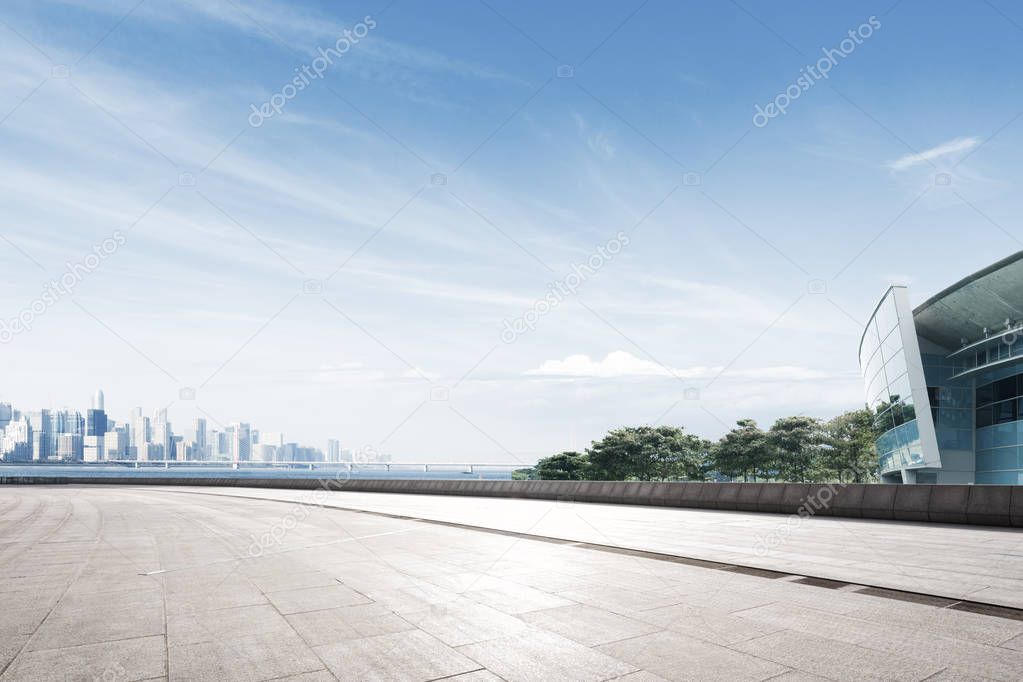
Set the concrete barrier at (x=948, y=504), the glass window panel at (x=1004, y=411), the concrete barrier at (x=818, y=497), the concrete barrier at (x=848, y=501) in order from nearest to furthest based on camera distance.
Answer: the concrete barrier at (x=818, y=497), the concrete barrier at (x=948, y=504), the concrete barrier at (x=848, y=501), the glass window panel at (x=1004, y=411)

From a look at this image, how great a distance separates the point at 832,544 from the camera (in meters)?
13.2

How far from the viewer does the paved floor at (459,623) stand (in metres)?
5.48

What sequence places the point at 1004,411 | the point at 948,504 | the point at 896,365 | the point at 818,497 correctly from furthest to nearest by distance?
the point at 896,365
the point at 1004,411
the point at 818,497
the point at 948,504

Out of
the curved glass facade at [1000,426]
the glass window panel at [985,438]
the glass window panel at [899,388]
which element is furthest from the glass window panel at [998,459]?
the glass window panel at [899,388]

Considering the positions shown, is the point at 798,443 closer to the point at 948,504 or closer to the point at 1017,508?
the point at 948,504

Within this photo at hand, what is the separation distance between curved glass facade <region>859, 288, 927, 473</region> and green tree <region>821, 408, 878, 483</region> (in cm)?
1851

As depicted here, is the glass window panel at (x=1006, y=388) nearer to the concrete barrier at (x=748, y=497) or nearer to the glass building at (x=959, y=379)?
the glass building at (x=959, y=379)

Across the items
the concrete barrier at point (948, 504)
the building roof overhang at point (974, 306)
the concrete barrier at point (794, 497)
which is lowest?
the concrete barrier at point (794, 497)

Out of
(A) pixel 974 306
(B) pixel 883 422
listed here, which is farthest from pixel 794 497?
(B) pixel 883 422

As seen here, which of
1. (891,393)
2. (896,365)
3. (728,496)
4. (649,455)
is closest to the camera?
(728,496)

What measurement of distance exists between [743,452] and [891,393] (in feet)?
106

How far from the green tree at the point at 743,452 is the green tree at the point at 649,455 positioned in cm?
463

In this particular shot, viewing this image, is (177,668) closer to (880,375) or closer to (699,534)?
(699,534)

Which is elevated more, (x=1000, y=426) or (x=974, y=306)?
(x=974, y=306)
